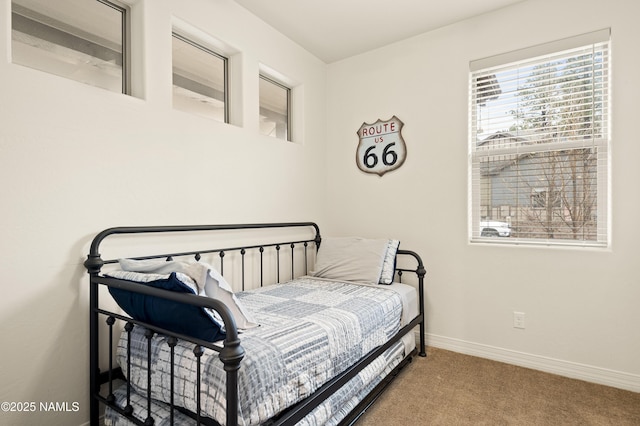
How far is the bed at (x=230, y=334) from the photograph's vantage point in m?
1.14

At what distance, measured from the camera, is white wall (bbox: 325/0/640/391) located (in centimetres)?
203

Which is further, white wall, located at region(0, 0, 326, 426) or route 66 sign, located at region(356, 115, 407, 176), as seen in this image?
route 66 sign, located at region(356, 115, 407, 176)

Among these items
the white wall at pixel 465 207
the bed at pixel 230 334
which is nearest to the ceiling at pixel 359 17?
the white wall at pixel 465 207

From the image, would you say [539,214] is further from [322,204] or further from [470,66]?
[322,204]

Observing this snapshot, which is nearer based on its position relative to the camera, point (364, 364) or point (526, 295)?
point (364, 364)

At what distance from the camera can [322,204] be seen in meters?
3.24

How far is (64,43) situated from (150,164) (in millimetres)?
662

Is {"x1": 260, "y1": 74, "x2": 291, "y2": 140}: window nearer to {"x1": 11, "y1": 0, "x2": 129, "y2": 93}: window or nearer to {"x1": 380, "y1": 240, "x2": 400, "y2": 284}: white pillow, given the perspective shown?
{"x1": 11, "y1": 0, "x2": 129, "y2": 93}: window

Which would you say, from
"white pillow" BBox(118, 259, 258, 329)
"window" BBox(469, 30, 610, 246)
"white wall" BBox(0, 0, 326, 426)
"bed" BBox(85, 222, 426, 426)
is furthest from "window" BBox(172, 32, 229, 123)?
"window" BBox(469, 30, 610, 246)

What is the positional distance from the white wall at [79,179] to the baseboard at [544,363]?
1.86 metres

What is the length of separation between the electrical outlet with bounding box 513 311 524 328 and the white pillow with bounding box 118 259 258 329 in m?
1.86

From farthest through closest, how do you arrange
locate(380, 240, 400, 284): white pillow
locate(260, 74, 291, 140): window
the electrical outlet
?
1. locate(260, 74, 291, 140): window
2. locate(380, 240, 400, 284): white pillow
3. the electrical outlet

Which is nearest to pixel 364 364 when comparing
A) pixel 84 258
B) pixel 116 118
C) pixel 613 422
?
pixel 613 422

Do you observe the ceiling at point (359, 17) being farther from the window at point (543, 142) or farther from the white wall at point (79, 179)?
the window at point (543, 142)
